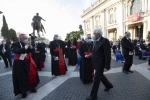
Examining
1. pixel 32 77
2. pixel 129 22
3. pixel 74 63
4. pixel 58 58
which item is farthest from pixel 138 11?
pixel 32 77

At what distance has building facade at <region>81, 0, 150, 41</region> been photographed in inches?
933

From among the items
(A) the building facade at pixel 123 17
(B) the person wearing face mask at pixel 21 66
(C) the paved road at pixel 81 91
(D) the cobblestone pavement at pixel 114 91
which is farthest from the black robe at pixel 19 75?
(A) the building facade at pixel 123 17

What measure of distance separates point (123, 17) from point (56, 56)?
88.7ft

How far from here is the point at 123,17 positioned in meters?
29.8

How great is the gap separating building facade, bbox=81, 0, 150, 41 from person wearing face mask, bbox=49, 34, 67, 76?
21.1 meters

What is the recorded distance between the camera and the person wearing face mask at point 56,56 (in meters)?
6.53

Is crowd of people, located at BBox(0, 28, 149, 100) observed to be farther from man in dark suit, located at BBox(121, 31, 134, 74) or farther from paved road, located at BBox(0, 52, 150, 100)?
paved road, located at BBox(0, 52, 150, 100)

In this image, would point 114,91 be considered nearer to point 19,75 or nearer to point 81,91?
point 81,91

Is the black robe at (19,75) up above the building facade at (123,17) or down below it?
below

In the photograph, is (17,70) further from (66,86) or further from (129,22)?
(129,22)

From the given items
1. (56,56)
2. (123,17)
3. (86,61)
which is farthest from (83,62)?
(123,17)

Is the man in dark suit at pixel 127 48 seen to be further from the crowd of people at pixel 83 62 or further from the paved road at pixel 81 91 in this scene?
the paved road at pixel 81 91

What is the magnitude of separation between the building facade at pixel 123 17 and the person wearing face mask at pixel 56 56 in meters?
21.1

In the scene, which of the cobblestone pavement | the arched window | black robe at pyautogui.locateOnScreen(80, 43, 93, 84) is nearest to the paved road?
the cobblestone pavement
